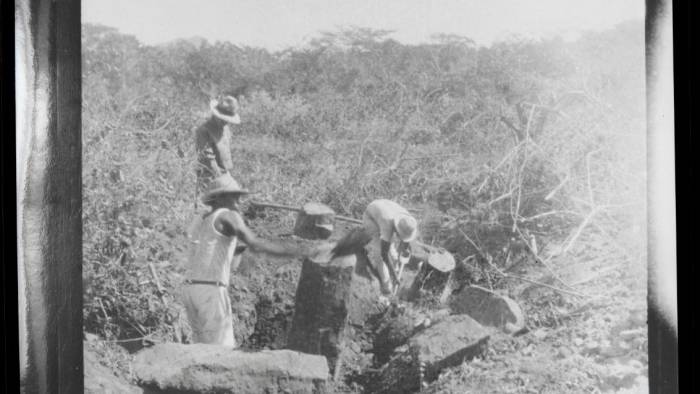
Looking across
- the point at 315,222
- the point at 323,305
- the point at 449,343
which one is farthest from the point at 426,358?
the point at 315,222

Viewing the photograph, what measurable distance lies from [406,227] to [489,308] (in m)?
0.34

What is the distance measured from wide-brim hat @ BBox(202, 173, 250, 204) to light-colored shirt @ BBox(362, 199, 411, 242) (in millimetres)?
363

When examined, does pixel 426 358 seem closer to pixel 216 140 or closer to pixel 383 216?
pixel 383 216

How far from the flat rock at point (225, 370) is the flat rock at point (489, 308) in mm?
435

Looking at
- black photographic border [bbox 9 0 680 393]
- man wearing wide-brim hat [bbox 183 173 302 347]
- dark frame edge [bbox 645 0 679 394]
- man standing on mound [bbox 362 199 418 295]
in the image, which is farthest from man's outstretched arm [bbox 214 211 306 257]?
dark frame edge [bbox 645 0 679 394]

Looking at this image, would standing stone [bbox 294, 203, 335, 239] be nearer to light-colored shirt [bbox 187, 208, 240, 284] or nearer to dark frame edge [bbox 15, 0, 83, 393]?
light-colored shirt [bbox 187, 208, 240, 284]

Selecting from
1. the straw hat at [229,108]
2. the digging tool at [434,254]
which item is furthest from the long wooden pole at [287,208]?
the straw hat at [229,108]

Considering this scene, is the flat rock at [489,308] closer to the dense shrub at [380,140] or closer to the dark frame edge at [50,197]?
the dense shrub at [380,140]

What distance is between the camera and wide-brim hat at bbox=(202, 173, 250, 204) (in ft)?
7.14

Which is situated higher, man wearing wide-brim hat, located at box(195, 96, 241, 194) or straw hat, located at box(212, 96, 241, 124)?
straw hat, located at box(212, 96, 241, 124)

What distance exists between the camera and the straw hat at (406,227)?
7.13 ft

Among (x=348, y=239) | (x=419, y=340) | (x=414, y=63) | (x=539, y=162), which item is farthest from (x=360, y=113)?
(x=419, y=340)

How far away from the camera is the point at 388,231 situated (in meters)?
2.18

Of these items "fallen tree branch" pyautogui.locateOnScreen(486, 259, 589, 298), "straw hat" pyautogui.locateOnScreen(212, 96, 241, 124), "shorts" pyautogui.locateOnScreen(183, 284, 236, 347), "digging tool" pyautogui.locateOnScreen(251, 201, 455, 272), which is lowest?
"shorts" pyautogui.locateOnScreen(183, 284, 236, 347)
